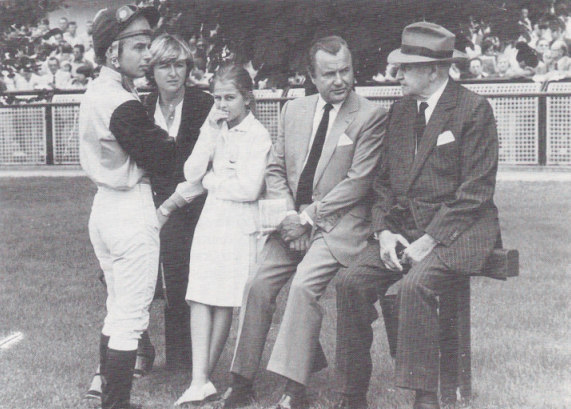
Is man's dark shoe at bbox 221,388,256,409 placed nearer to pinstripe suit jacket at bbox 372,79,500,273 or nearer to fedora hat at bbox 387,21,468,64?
pinstripe suit jacket at bbox 372,79,500,273

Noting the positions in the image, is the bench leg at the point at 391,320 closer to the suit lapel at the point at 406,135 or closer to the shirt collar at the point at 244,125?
the suit lapel at the point at 406,135

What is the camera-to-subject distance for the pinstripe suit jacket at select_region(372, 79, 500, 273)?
464 cm

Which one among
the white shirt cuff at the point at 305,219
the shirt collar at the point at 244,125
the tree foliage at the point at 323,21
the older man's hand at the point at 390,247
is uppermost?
the tree foliage at the point at 323,21

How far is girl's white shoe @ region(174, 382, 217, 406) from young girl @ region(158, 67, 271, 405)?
5 centimetres

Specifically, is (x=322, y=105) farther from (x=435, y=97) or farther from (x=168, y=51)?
(x=168, y=51)

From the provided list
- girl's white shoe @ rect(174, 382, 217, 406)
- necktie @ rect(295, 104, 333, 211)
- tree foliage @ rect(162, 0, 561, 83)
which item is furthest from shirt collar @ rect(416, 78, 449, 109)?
tree foliage @ rect(162, 0, 561, 83)

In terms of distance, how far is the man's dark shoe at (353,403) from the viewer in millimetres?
4734

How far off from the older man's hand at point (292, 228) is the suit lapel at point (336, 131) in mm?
243

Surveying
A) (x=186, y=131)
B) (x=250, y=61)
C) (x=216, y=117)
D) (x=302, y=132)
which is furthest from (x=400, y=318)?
(x=250, y=61)

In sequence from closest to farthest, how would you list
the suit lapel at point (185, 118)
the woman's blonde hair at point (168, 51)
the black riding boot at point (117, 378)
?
the black riding boot at point (117, 378)
the woman's blonde hair at point (168, 51)
the suit lapel at point (185, 118)

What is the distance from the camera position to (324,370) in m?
5.53

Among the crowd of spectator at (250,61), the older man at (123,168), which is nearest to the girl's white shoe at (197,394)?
the older man at (123,168)

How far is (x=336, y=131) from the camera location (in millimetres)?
5164

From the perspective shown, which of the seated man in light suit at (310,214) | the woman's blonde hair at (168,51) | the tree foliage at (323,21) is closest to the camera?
the seated man in light suit at (310,214)
